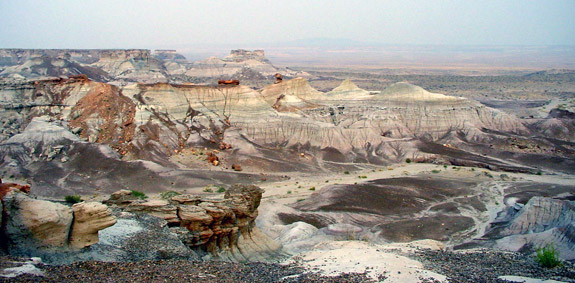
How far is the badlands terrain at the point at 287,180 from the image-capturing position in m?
17.5

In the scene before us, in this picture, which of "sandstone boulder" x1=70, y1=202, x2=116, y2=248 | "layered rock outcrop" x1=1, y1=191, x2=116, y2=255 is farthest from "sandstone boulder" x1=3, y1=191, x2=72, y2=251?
"sandstone boulder" x1=70, y1=202, x2=116, y2=248

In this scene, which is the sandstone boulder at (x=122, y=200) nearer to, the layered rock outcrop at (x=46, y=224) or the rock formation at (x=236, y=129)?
the layered rock outcrop at (x=46, y=224)

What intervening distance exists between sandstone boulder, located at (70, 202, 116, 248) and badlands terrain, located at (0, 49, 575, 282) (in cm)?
5

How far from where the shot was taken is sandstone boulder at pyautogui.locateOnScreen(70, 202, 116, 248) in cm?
1623

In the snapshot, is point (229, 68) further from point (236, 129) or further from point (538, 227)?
point (538, 227)

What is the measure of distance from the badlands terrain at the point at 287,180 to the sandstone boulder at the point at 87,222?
0.05 metres

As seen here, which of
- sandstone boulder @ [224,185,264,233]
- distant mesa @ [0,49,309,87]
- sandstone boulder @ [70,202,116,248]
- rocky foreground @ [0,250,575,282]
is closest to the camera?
rocky foreground @ [0,250,575,282]

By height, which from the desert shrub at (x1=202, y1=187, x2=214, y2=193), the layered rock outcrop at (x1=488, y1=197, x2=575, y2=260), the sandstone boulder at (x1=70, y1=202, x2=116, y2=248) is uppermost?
the sandstone boulder at (x1=70, y1=202, x2=116, y2=248)

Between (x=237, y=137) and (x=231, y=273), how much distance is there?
44609mm

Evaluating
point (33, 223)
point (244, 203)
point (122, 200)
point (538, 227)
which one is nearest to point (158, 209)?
point (122, 200)

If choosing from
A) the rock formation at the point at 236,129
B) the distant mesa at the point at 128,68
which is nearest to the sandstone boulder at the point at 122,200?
the rock formation at the point at 236,129

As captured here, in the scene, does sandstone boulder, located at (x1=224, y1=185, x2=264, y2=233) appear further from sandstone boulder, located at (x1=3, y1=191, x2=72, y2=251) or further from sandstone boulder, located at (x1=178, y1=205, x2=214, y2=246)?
sandstone boulder, located at (x1=3, y1=191, x2=72, y2=251)

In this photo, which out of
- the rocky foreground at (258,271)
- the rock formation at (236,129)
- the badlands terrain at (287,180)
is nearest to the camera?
the rocky foreground at (258,271)

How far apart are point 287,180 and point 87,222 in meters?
33.8
